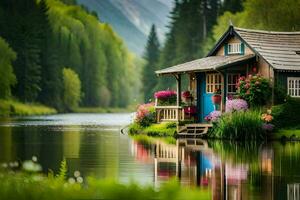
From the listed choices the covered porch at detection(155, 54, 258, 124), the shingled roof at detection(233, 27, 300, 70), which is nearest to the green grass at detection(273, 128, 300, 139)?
the shingled roof at detection(233, 27, 300, 70)

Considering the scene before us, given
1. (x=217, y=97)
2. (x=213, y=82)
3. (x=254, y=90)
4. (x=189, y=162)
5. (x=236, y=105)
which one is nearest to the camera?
(x=189, y=162)

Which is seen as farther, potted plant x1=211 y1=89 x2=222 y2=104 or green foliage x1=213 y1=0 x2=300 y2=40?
green foliage x1=213 y1=0 x2=300 y2=40

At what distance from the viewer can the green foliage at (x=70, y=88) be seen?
112125 millimetres

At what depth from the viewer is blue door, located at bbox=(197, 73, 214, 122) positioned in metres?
43.0

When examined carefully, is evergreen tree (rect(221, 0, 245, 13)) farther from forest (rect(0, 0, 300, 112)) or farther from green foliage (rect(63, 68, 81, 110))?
green foliage (rect(63, 68, 81, 110))

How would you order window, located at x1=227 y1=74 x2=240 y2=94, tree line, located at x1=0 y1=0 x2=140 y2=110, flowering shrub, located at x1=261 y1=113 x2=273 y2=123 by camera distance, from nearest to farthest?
flowering shrub, located at x1=261 y1=113 x2=273 y2=123, window, located at x1=227 y1=74 x2=240 y2=94, tree line, located at x1=0 y1=0 x2=140 y2=110

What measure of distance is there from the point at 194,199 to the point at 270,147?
22.7 m

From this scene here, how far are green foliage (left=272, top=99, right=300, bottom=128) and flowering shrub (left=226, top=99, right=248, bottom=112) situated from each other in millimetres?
1331

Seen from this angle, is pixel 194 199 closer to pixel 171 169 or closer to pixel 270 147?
pixel 171 169

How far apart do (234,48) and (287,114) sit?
6.32 meters

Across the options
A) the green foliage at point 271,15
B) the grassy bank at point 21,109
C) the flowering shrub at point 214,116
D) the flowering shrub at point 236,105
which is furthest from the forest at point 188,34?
the flowering shrub at point 236,105

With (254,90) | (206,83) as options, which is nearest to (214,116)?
(254,90)

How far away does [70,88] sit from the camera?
11256cm

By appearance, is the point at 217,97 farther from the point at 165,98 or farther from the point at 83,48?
the point at 83,48
